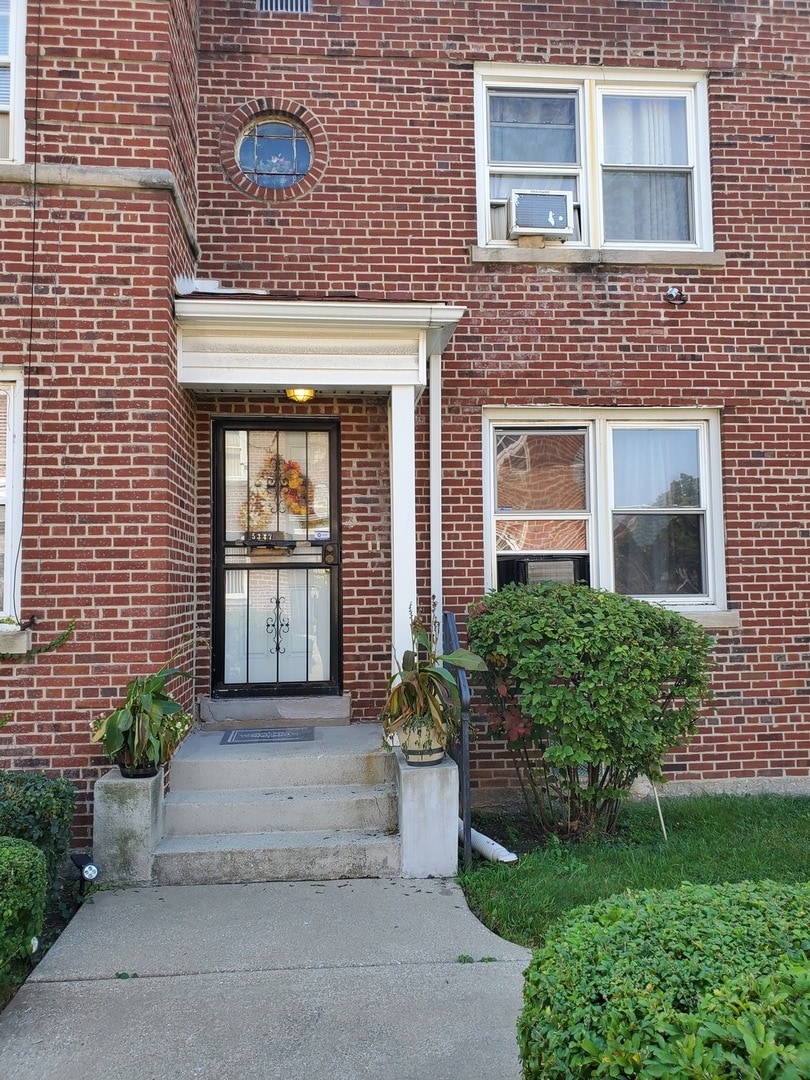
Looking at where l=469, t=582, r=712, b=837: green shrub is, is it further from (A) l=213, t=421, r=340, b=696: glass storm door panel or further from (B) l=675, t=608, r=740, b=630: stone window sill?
(A) l=213, t=421, r=340, b=696: glass storm door panel

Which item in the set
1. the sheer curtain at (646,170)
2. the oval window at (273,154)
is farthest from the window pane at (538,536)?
the oval window at (273,154)

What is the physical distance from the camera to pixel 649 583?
6367 mm

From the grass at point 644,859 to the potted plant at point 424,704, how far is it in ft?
2.46

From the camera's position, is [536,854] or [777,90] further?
[777,90]

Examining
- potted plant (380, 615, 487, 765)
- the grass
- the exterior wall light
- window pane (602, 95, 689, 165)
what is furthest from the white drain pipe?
window pane (602, 95, 689, 165)

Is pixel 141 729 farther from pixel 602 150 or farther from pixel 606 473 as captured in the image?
pixel 602 150

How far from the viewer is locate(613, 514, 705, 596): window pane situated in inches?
250

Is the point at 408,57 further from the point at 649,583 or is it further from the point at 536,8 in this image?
the point at 649,583

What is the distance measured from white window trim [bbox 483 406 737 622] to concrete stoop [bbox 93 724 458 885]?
→ 1982 millimetres

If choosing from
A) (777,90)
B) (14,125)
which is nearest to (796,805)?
(777,90)

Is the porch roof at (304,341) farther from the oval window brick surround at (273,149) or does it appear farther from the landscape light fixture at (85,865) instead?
the landscape light fixture at (85,865)

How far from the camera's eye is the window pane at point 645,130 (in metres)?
6.56

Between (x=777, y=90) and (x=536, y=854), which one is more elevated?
(x=777, y=90)

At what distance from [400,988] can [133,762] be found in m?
1.95
